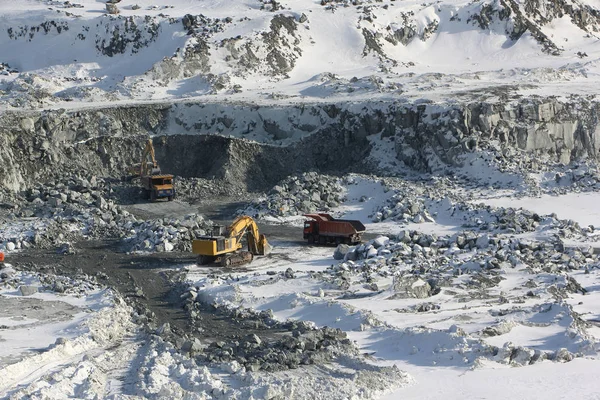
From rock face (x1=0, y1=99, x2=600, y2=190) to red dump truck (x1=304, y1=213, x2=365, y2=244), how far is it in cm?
889

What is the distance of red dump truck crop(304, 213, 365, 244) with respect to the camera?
26.9 metres

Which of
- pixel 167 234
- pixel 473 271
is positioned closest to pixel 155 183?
pixel 167 234

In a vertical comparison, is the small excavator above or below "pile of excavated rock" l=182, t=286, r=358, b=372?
above

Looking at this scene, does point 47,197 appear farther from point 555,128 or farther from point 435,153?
point 555,128

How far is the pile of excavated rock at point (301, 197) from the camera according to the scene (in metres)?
31.2

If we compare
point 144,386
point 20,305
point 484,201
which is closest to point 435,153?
point 484,201

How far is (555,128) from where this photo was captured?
36.9m

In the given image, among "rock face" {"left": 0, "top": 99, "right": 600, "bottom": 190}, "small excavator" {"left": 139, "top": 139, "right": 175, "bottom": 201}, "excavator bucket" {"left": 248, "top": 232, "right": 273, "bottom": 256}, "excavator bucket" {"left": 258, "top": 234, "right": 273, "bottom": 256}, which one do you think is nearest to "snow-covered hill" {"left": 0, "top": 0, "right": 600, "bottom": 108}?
"rock face" {"left": 0, "top": 99, "right": 600, "bottom": 190}

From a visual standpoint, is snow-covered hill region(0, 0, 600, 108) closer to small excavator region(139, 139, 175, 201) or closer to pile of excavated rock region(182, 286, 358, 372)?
small excavator region(139, 139, 175, 201)

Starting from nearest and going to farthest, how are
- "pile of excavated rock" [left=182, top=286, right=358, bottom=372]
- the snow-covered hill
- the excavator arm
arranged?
"pile of excavated rock" [left=182, top=286, right=358, bottom=372]
the excavator arm
the snow-covered hill

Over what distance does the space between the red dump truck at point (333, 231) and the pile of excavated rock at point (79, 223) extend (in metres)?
3.62

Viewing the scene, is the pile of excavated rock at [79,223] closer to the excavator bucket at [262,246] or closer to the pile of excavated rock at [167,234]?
the pile of excavated rock at [167,234]

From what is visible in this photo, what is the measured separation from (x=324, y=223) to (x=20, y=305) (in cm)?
1037

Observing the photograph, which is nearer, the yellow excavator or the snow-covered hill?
the yellow excavator
